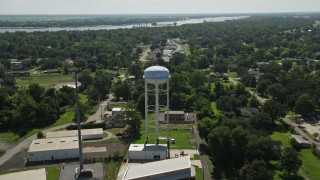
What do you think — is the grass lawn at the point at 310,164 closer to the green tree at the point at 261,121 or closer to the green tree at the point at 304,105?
the green tree at the point at 261,121

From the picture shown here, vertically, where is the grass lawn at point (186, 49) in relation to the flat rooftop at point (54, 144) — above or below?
above

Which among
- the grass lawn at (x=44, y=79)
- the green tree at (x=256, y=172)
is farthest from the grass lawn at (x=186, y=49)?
the green tree at (x=256, y=172)

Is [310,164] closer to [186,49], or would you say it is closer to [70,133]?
[70,133]

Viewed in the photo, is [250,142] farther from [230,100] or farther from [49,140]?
[49,140]

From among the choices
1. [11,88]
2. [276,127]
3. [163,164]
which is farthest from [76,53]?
[163,164]

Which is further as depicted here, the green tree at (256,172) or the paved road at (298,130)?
the paved road at (298,130)

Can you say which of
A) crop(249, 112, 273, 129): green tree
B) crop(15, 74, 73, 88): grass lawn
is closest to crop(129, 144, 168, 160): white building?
crop(249, 112, 273, 129): green tree
